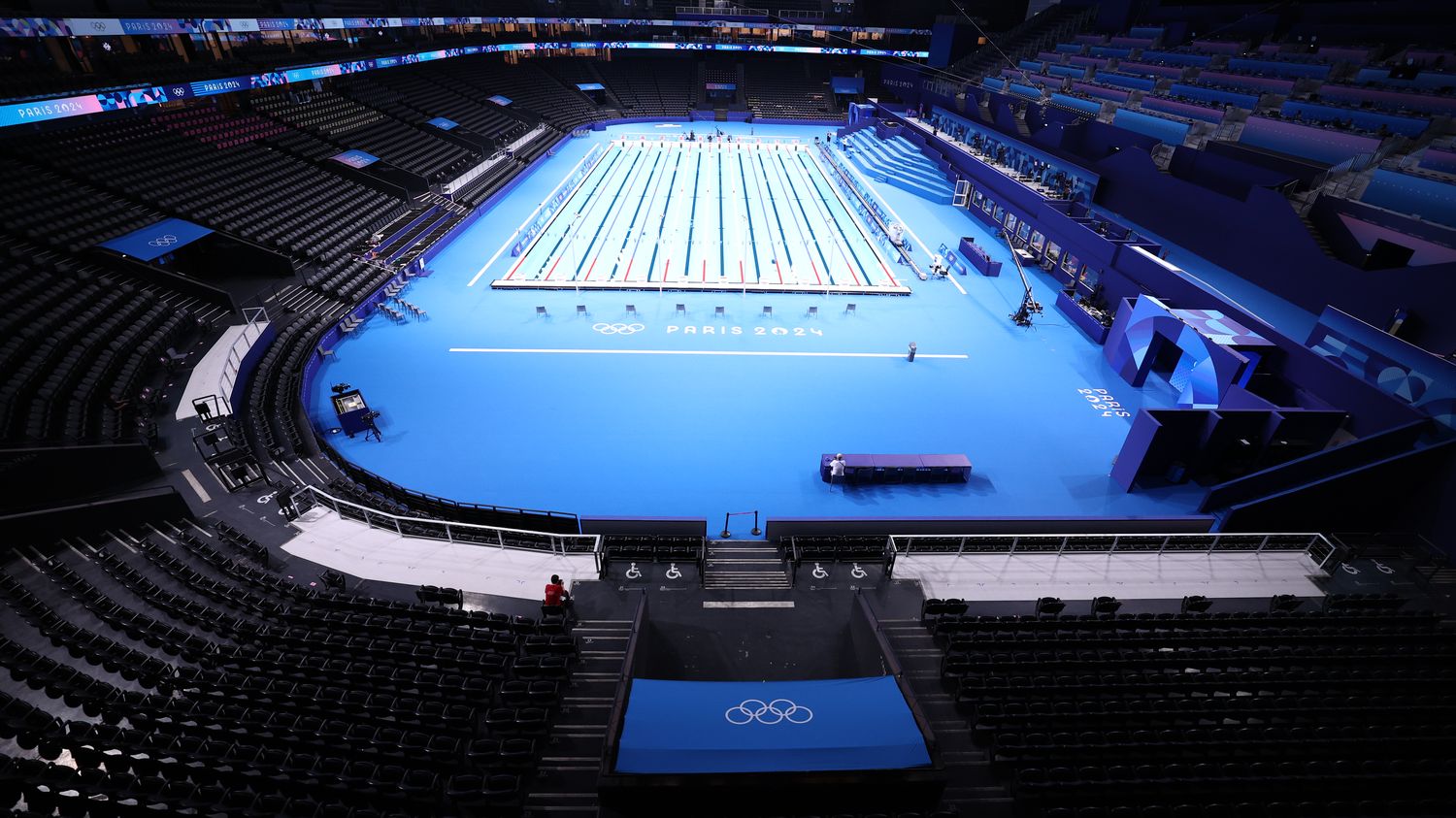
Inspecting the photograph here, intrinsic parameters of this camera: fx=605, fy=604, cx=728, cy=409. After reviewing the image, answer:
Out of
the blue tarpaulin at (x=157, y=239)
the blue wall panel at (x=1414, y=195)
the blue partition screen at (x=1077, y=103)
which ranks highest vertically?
the blue partition screen at (x=1077, y=103)

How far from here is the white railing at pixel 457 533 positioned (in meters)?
10.4

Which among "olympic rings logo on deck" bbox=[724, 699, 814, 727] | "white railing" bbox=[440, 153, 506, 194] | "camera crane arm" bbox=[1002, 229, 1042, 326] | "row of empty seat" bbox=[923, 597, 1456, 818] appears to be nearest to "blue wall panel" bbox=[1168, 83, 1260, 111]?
"camera crane arm" bbox=[1002, 229, 1042, 326]

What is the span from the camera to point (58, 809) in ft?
20.4

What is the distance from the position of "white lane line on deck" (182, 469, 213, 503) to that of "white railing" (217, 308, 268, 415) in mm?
2031

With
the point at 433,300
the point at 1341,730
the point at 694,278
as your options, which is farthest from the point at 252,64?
the point at 1341,730

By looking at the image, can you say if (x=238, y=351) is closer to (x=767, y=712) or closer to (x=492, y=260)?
(x=492, y=260)

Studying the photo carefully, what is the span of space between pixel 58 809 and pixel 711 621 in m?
7.25

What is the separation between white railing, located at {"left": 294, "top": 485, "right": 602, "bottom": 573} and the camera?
10.4 meters

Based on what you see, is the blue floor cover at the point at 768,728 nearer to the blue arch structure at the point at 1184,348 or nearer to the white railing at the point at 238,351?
the blue arch structure at the point at 1184,348

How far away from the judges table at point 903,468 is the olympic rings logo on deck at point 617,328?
8858mm

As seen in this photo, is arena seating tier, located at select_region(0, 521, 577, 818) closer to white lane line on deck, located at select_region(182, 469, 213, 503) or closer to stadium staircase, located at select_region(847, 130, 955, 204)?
white lane line on deck, located at select_region(182, 469, 213, 503)

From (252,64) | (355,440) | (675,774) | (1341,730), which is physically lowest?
(355,440)

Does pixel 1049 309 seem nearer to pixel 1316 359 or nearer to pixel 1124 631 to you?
pixel 1316 359

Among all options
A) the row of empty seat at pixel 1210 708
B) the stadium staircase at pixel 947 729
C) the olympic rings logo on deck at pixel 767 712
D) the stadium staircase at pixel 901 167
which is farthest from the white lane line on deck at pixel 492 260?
the stadium staircase at pixel 901 167
